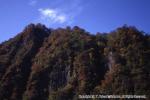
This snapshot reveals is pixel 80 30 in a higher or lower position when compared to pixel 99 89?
higher

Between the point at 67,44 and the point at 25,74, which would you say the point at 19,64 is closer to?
the point at 25,74

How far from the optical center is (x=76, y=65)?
57.2m

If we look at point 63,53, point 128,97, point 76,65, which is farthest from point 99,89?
point 63,53


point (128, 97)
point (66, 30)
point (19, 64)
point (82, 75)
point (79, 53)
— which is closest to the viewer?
point (128, 97)

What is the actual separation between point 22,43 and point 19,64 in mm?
7801

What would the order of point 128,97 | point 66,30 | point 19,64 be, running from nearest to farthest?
point 128,97 < point 19,64 < point 66,30

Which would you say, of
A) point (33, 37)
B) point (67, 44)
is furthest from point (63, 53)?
point (33, 37)

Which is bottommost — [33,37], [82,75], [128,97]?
[128,97]

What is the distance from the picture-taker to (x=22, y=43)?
70375mm

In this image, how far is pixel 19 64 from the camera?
63844 mm

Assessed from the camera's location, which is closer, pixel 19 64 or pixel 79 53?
pixel 79 53

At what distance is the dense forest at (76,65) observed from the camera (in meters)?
50.3

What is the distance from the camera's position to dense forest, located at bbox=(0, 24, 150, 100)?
5028cm

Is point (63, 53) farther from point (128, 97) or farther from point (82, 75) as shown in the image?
point (128, 97)
